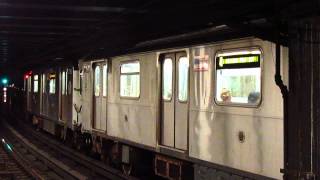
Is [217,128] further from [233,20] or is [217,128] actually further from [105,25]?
[105,25]

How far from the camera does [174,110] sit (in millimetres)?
9430

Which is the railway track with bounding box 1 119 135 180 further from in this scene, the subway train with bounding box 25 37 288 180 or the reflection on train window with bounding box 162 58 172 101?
the reflection on train window with bounding box 162 58 172 101

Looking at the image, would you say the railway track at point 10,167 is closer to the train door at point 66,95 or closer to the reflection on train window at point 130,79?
the train door at point 66,95

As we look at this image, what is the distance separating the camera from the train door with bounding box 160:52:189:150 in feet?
29.6

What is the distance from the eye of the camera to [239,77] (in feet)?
24.1

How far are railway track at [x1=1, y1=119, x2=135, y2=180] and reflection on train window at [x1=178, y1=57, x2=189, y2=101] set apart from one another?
3674 mm

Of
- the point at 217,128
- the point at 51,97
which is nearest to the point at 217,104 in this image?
the point at 217,128

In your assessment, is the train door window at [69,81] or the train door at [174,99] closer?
Result: the train door at [174,99]

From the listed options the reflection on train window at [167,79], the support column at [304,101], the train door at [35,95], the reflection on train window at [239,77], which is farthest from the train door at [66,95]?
the support column at [304,101]

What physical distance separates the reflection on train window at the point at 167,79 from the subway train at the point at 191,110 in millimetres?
18

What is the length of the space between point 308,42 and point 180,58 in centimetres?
347

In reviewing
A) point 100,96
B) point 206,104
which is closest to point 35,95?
point 100,96

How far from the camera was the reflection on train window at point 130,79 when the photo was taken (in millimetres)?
11094

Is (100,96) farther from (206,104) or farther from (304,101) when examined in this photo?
(304,101)
